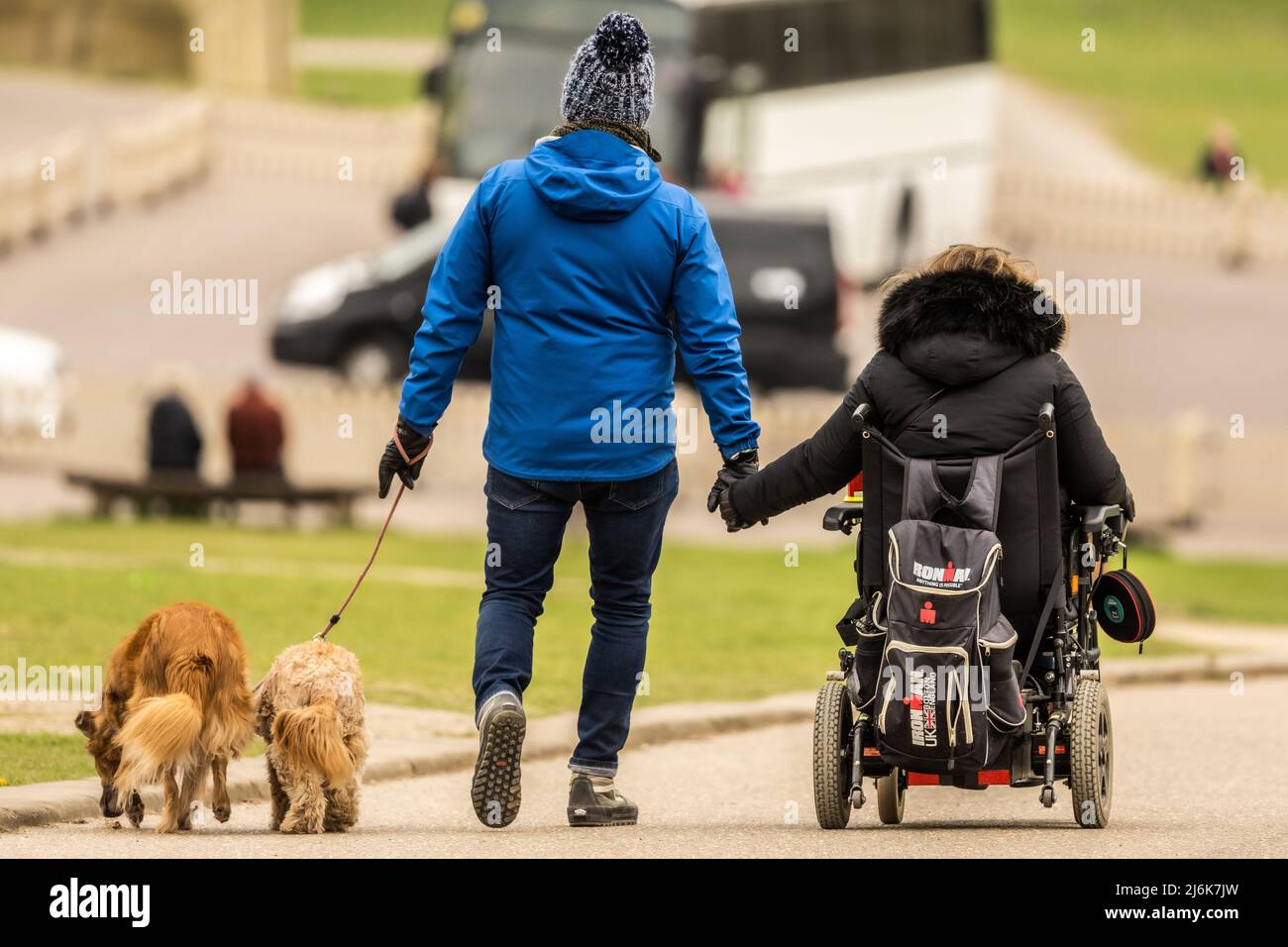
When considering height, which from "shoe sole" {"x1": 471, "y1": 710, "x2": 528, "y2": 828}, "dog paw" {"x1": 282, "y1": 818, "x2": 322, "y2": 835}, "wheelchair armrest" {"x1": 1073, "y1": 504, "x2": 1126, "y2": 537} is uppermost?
"wheelchair armrest" {"x1": 1073, "y1": 504, "x2": 1126, "y2": 537}

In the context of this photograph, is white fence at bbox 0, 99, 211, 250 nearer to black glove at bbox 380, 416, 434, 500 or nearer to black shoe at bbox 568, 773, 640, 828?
black glove at bbox 380, 416, 434, 500

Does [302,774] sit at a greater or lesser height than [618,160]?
lesser

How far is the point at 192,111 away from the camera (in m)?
42.3

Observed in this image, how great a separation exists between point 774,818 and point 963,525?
1.32 m

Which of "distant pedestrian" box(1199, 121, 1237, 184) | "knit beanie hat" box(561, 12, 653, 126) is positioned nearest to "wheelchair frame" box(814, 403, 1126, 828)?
"knit beanie hat" box(561, 12, 653, 126)

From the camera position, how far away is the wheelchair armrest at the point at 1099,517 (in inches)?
269

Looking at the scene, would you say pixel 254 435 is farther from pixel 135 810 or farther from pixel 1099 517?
pixel 1099 517

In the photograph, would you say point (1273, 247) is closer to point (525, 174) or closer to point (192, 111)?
point (192, 111)

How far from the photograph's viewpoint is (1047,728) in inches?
266

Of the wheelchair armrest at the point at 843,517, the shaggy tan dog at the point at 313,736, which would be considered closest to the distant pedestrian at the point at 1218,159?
the wheelchair armrest at the point at 843,517

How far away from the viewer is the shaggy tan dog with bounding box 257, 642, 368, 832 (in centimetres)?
674

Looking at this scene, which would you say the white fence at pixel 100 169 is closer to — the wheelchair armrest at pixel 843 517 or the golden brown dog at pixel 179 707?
the golden brown dog at pixel 179 707
